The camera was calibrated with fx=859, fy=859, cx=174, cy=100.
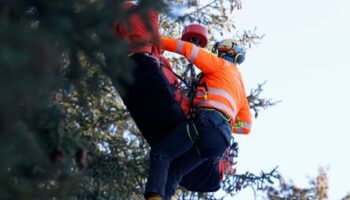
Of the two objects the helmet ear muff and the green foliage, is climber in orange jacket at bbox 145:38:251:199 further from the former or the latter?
the green foliage

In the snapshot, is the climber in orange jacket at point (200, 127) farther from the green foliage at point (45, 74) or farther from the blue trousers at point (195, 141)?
the green foliage at point (45, 74)

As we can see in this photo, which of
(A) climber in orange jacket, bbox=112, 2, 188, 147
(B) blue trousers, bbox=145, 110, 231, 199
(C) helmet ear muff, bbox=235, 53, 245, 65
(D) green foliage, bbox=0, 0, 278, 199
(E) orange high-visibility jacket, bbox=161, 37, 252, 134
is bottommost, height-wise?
(D) green foliage, bbox=0, 0, 278, 199

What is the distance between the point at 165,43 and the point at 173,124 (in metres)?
0.84

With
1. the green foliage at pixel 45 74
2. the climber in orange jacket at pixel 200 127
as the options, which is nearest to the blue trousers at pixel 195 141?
the climber in orange jacket at pixel 200 127

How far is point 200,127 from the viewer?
8.41 meters

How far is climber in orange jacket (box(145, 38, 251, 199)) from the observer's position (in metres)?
8.27

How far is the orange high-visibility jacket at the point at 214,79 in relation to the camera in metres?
8.32

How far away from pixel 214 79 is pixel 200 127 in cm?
55

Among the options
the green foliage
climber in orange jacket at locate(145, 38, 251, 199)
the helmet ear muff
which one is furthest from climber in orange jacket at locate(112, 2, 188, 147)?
the green foliage

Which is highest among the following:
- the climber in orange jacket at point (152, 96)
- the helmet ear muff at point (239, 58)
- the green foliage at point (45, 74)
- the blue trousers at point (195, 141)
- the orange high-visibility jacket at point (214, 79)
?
the helmet ear muff at point (239, 58)

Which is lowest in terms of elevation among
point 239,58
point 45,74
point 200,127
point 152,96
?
point 45,74

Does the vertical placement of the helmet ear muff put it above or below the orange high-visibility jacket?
above

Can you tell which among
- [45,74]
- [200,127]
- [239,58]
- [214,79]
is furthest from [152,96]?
[45,74]

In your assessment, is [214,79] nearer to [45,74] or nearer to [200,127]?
[200,127]
